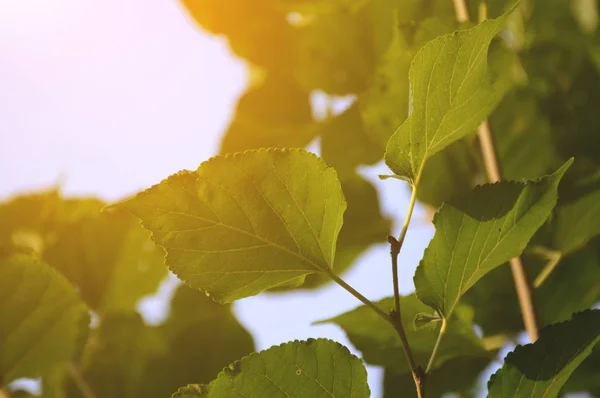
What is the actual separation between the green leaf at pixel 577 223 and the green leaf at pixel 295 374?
1.43ft

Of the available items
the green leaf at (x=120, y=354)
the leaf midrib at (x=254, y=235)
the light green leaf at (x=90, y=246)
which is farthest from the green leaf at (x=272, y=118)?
the leaf midrib at (x=254, y=235)

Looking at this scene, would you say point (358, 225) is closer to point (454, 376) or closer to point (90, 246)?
point (454, 376)

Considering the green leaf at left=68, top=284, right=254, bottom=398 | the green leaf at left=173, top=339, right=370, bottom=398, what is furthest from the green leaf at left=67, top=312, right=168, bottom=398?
the green leaf at left=173, top=339, right=370, bottom=398

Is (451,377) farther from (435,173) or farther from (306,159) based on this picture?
(306,159)

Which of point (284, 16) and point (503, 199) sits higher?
point (284, 16)

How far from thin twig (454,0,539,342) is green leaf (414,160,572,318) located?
15 centimetres

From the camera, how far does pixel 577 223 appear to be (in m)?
0.76

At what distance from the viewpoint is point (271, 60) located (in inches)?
48.5

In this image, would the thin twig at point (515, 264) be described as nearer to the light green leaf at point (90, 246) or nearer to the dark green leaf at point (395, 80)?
the dark green leaf at point (395, 80)

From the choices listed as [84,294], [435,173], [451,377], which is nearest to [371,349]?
[451,377]

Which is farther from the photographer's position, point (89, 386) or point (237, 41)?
point (237, 41)

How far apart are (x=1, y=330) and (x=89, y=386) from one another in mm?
258

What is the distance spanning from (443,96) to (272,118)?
0.76m

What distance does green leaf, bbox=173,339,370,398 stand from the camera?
0.43 metres
